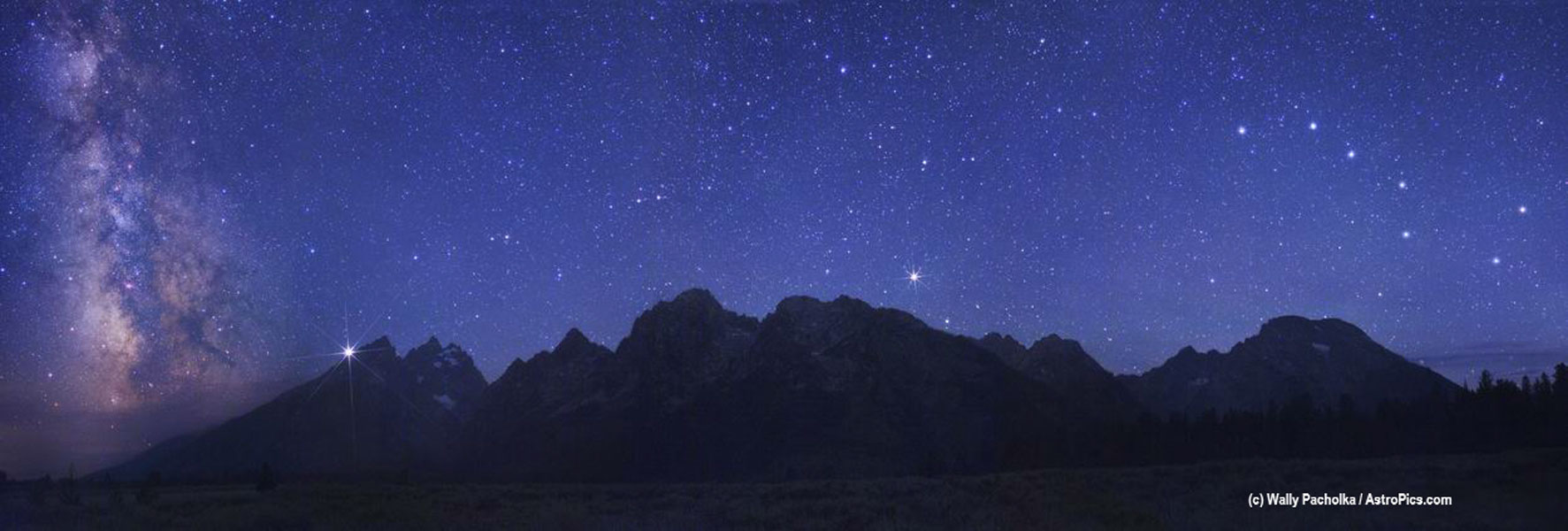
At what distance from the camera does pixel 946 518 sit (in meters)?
18.6

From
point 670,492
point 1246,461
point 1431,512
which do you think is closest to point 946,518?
point 1431,512

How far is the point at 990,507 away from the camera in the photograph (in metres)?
20.9

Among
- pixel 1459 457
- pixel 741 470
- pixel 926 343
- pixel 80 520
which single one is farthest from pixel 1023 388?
pixel 80 520

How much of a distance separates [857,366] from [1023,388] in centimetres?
3806

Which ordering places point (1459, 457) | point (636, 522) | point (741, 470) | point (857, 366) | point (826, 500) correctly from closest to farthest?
point (636, 522) → point (826, 500) → point (1459, 457) → point (741, 470) → point (857, 366)

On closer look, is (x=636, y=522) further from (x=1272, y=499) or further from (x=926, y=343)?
(x=926, y=343)

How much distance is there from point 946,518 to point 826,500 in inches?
261

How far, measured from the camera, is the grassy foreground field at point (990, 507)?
53.7 ft

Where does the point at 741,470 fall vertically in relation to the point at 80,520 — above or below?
below

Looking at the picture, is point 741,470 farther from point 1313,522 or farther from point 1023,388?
point 1313,522

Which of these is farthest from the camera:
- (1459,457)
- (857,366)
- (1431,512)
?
(857,366)

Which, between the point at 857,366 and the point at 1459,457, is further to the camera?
the point at 857,366

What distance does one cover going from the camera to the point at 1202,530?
14.9 m

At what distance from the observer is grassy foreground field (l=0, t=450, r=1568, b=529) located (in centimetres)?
1636
